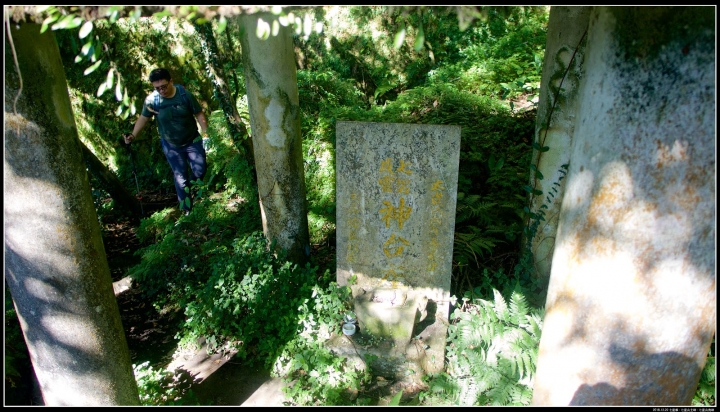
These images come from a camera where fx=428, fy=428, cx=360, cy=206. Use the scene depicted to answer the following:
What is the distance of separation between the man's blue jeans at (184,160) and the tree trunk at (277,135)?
1660 millimetres

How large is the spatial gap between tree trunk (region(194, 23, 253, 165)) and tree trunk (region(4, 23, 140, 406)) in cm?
322

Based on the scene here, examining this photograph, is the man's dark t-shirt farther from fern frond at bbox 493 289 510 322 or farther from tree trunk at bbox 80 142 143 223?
fern frond at bbox 493 289 510 322

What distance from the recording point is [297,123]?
4.30 metres

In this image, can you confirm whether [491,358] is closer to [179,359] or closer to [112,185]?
[179,359]

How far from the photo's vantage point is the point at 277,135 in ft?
13.7

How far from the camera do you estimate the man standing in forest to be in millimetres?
5277

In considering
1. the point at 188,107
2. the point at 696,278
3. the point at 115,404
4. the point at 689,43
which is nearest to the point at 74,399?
the point at 115,404

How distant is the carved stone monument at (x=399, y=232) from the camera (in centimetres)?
371

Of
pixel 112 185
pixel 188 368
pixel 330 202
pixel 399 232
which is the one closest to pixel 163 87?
pixel 112 185

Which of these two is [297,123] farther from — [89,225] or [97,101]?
[97,101]

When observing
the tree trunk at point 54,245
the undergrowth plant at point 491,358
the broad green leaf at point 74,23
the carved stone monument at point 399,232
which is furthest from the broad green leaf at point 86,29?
the undergrowth plant at point 491,358

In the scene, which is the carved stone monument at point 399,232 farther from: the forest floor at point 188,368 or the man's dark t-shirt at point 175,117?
the man's dark t-shirt at point 175,117

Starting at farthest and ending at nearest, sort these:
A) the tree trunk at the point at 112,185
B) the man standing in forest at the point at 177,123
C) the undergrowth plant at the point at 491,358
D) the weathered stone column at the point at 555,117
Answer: the tree trunk at the point at 112,185 → the man standing in forest at the point at 177,123 → the weathered stone column at the point at 555,117 → the undergrowth plant at the point at 491,358

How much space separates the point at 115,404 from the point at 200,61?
6553 millimetres
